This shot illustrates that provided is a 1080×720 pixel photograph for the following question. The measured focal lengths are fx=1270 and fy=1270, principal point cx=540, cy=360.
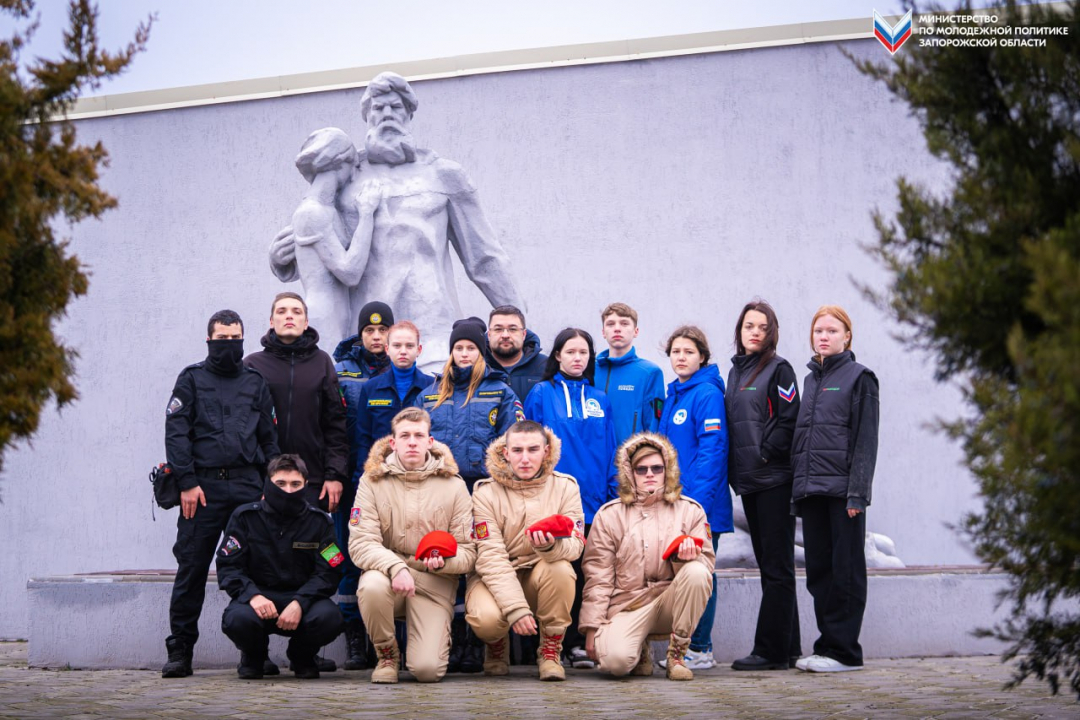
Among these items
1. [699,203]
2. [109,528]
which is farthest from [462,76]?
[109,528]

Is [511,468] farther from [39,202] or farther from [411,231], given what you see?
[39,202]

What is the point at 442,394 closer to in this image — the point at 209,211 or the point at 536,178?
the point at 536,178

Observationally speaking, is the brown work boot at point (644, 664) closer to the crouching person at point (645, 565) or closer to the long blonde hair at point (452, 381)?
the crouching person at point (645, 565)

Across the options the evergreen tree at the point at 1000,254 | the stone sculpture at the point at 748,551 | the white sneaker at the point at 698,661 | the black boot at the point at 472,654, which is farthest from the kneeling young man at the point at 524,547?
the evergreen tree at the point at 1000,254

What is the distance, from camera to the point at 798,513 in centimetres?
590

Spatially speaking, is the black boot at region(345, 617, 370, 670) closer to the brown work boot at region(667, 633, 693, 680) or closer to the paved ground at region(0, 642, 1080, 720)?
the paved ground at region(0, 642, 1080, 720)

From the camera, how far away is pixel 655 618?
5656 millimetres

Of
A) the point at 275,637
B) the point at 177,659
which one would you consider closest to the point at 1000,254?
Result: the point at 177,659

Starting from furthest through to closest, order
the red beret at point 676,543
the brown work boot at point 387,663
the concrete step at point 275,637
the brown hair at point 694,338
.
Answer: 1. the concrete step at point 275,637
2. the brown hair at point 694,338
3. the red beret at point 676,543
4. the brown work boot at point 387,663

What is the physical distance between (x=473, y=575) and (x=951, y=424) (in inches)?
115

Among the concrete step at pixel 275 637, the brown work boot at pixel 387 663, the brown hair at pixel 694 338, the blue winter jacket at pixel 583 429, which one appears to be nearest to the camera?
the brown work boot at pixel 387 663

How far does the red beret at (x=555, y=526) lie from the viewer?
18.2 ft

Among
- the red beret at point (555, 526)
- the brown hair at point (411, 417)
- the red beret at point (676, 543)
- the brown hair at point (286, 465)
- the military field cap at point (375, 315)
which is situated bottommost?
the red beret at point (676, 543)

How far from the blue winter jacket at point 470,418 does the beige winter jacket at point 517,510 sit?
22 cm
